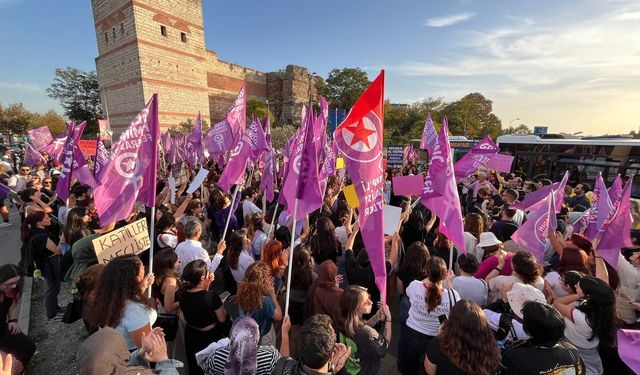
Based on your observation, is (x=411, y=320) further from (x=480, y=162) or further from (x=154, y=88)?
(x=154, y=88)

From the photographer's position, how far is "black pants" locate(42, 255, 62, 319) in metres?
4.29

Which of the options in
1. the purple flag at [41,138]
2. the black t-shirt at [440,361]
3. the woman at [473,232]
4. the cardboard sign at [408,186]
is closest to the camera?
the black t-shirt at [440,361]

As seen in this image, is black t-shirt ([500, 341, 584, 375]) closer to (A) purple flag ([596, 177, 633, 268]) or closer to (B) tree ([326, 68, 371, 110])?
(A) purple flag ([596, 177, 633, 268])

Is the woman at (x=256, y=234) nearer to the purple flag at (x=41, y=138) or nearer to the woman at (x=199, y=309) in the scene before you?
the woman at (x=199, y=309)

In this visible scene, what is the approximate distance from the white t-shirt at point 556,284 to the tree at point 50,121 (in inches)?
2225

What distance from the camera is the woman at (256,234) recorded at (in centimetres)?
442

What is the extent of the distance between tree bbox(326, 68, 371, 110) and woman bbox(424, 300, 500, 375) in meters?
58.8

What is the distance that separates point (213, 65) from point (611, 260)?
43023 millimetres

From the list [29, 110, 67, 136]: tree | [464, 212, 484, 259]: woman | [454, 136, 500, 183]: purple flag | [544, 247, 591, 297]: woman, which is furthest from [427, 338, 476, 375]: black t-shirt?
[29, 110, 67, 136]: tree

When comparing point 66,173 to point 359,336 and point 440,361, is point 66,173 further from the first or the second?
point 440,361

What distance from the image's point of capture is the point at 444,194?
11.0 feet

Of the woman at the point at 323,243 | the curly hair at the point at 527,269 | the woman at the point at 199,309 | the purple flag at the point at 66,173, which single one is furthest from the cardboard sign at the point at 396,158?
the woman at the point at 199,309

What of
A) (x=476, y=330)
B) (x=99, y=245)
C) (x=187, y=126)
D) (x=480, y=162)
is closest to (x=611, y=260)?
(x=476, y=330)

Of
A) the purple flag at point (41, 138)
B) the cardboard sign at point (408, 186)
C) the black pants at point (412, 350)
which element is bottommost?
the black pants at point (412, 350)
